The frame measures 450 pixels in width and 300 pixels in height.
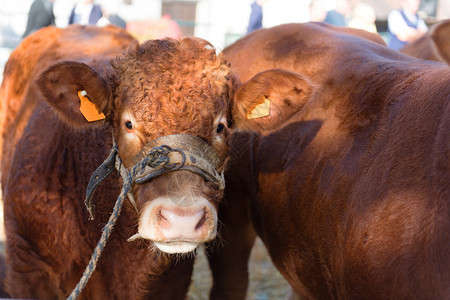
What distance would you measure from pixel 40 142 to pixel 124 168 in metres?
0.72

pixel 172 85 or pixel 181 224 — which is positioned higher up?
pixel 172 85

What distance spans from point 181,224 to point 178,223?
13mm

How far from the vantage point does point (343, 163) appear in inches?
115

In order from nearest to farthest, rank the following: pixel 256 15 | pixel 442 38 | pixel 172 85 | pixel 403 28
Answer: pixel 172 85 → pixel 442 38 → pixel 403 28 → pixel 256 15

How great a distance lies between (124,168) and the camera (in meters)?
2.90

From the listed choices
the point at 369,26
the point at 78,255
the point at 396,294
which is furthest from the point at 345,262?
the point at 369,26

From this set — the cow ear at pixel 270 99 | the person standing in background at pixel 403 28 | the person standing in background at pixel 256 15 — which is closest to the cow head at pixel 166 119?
the cow ear at pixel 270 99

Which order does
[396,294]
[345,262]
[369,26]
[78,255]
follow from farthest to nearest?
1. [369,26]
2. [78,255]
3. [345,262]
4. [396,294]

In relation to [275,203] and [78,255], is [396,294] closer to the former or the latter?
[275,203]

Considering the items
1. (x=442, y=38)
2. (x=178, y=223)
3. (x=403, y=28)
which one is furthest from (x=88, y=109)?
(x=403, y=28)

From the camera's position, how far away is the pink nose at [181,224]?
246 centimetres

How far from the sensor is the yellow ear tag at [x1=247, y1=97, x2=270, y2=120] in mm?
3166

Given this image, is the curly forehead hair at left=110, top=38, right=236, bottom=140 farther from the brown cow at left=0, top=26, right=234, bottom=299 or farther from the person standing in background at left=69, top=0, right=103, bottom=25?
the person standing in background at left=69, top=0, right=103, bottom=25

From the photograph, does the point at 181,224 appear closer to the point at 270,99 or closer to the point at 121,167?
the point at 121,167
